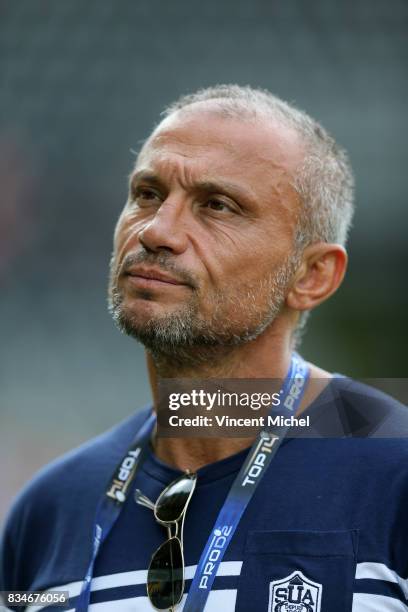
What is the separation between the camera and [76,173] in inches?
199

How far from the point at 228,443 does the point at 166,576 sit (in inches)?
12.0

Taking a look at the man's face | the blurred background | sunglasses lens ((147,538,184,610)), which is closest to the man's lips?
the man's face

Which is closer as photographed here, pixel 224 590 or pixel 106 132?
pixel 224 590

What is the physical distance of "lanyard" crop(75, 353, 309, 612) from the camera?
4.73 ft

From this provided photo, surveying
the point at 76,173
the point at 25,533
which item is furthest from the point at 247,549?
the point at 76,173

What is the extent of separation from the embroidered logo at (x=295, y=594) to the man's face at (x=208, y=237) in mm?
499

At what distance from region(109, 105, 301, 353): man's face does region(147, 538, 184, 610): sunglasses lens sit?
1.31ft

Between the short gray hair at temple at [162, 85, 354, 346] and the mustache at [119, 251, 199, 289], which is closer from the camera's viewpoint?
the mustache at [119, 251, 199, 289]

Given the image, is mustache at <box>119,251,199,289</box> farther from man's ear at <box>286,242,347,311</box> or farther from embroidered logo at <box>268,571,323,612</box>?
embroidered logo at <box>268,571,323,612</box>

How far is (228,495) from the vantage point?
1.53 meters

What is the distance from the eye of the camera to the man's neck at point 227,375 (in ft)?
5.43

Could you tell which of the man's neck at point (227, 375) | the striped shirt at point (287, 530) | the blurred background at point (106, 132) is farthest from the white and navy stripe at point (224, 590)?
the blurred background at point (106, 132)

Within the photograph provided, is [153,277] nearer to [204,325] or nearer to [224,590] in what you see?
[204,325]

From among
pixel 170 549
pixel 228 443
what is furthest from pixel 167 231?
pixel 170 549
